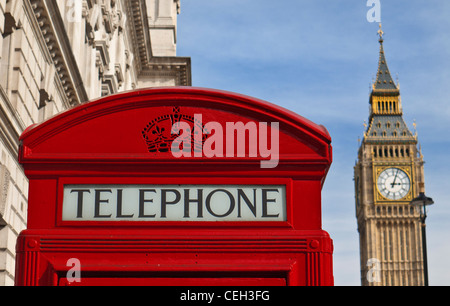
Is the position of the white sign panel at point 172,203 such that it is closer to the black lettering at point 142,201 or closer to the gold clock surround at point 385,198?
the black lettering at point 142,201

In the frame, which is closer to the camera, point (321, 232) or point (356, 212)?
point (321, 232)

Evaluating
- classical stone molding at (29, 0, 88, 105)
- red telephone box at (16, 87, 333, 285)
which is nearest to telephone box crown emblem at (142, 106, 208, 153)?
red telephone box at (16, 87, 333, 285)

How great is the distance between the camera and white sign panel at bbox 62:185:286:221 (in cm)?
380

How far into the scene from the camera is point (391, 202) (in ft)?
403

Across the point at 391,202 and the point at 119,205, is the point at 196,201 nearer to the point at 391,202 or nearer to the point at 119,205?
the point at 119,205

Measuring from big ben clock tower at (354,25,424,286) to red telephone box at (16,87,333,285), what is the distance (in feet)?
392

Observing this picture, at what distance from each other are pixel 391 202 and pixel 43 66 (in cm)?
10973

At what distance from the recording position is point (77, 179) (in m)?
3.88

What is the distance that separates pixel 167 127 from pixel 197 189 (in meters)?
0.36

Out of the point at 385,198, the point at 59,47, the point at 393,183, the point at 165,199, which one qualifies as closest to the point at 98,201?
the point at 165,199

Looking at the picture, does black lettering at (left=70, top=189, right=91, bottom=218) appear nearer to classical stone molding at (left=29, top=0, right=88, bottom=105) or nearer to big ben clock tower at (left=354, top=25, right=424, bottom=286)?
classical stone molding at (left=29, top=0, right=88, bottom=105)
